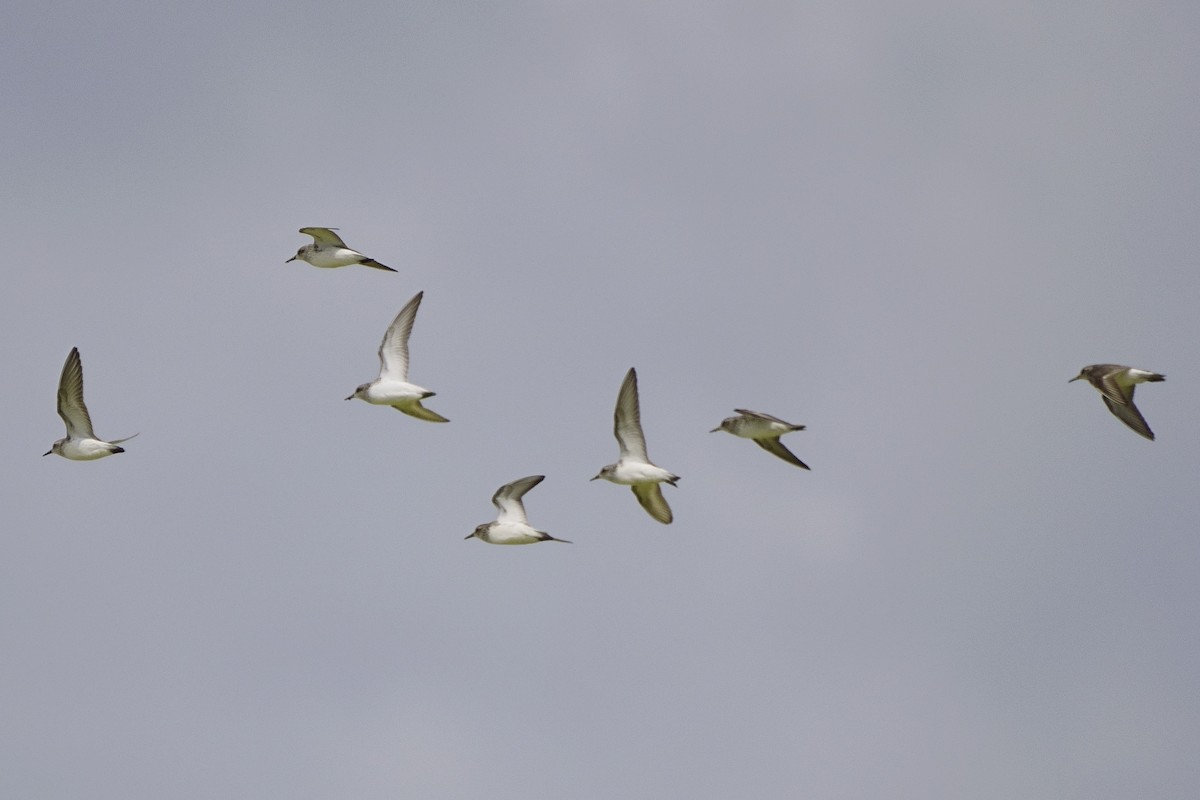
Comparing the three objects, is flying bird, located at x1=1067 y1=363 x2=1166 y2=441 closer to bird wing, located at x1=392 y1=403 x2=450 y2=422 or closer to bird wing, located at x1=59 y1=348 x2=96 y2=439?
bird wing, located at x1=392 y1=403 x2=450 y2=422

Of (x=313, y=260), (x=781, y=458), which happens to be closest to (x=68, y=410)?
(x=313, y=260)

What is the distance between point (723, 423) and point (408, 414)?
15.6 ft

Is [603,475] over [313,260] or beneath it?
beneath

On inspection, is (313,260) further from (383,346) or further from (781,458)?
(781,458)

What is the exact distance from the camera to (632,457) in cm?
2523

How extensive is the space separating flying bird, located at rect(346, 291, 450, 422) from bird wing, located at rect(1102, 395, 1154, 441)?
31.6ft

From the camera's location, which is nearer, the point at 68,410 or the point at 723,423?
the point at 723,423

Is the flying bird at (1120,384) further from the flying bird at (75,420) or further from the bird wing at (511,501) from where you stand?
the flying bird at (75,420)

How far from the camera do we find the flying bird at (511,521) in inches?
1007

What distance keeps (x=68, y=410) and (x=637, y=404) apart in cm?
888

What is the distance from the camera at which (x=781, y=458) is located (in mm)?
25250

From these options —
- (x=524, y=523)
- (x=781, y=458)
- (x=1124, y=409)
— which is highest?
(x=1124, y=409)

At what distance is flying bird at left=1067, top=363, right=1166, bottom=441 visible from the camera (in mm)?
25047

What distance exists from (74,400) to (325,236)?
15.1 ft
